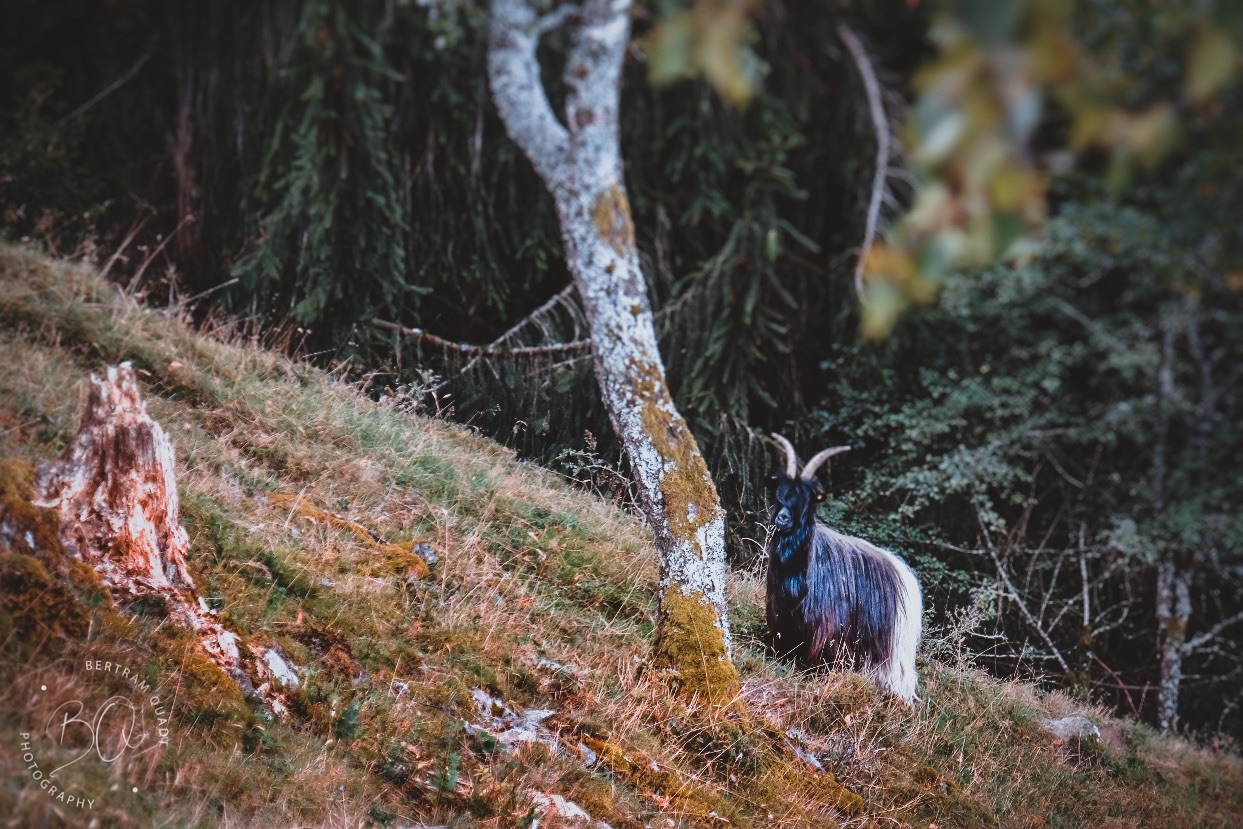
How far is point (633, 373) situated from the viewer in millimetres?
4516

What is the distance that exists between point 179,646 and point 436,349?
16.8 ft

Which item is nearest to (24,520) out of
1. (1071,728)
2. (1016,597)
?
(1071,728)

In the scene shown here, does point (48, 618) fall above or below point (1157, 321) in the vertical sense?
below

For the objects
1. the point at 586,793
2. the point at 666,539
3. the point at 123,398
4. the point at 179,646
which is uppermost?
the point at 123,398

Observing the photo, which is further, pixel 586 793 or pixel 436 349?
pixel 436 349

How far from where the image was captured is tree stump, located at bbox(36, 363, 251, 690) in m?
3.24

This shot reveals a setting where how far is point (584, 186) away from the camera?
4516mm

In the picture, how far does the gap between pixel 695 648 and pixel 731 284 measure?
13.3 ft

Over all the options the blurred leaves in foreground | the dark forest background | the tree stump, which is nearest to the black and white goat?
the dark forest background

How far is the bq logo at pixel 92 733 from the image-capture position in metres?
2.49

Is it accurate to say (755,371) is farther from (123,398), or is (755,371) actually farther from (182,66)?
(182,66)

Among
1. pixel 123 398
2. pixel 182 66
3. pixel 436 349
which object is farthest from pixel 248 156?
pixel 123 398

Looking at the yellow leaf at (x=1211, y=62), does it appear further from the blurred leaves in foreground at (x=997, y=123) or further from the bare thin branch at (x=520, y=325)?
the bare thin branch at (x=520, y=325)

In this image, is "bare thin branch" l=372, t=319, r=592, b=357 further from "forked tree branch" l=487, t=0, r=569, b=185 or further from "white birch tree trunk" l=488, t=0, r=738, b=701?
"white birch tree trunk" l=488, t=0, r=738, b=701
